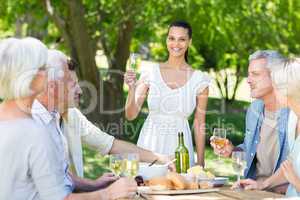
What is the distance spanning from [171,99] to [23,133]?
2.87 m

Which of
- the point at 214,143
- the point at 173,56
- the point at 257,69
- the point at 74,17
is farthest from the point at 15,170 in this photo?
the point at 74,17

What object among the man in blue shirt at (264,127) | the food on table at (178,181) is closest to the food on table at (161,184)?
the food on table at (178,181)

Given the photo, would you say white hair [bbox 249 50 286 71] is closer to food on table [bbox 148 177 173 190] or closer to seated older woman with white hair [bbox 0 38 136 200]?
food on table [bbox 148 177 173 190]

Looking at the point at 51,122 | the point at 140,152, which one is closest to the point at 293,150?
the point at 140,152

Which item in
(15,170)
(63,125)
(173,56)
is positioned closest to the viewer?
(15,170)

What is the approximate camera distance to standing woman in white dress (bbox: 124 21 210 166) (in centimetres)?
556

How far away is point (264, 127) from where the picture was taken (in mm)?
4785

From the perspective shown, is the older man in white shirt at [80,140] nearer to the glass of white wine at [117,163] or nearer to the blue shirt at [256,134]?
the glass of white wine at [117,163]

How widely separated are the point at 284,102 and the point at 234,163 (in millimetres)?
525

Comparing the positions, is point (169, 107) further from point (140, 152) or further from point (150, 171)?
point (150, 171)

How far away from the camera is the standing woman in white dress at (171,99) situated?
18.2 ft

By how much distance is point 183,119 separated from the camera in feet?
18.6

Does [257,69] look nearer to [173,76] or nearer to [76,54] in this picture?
[173,76]

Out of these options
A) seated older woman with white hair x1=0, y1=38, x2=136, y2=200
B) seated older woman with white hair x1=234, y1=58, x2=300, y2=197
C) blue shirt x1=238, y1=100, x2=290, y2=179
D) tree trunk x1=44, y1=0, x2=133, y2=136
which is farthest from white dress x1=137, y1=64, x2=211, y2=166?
tree trunk x1=44, y1=0, x2=133, y2=136
